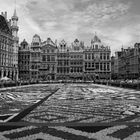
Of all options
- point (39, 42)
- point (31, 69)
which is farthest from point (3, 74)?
point (39, 42)

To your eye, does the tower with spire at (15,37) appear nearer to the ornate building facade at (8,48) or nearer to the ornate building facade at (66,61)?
the ornate building facade at (8,48)

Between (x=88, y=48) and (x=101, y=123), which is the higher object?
(x=88, y=48)

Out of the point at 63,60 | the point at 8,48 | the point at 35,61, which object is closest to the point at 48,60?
the point at 35,61

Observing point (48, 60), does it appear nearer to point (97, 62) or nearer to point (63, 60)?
point (63, 60)

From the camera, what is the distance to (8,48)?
97.9 metres

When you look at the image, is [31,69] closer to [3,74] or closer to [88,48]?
[3,74]

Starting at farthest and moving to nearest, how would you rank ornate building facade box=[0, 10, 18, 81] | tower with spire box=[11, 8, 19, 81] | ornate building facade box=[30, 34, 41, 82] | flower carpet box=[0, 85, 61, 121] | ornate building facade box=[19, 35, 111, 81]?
ornate building facade box=[30, 34, 41, 82] → ornate building facade box=[19, 35, 111, 81] → tower with spire box=[11, 8, 19, 81] → ornate building facade box=[0, 10, 18, 81] → flower carpet box=[0, 85, 61, 121]

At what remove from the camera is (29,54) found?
108 m

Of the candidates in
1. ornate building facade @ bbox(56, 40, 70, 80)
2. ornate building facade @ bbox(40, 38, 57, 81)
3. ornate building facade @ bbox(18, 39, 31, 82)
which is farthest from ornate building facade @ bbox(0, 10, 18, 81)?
ornate building facade @ bbox(56, 40, 70, 80)

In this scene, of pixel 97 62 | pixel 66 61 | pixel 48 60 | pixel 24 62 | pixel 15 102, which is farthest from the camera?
pixel 24 62

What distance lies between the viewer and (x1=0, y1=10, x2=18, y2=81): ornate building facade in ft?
303

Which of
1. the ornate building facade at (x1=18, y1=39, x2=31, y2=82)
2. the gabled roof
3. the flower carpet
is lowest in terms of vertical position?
the flower carpet

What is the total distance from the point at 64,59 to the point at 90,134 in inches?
3979

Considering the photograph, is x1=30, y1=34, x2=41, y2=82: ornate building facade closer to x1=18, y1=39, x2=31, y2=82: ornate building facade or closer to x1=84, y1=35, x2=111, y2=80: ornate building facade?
x1=18, y1=39, x2=31, y2=82: ornate building facade
